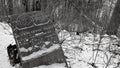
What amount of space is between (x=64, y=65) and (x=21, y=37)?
117 centimetres

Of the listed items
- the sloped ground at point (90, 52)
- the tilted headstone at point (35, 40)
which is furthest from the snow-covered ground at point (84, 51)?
the tilted headstone at point (35, 40)

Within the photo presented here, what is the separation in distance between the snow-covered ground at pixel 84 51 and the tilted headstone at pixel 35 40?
22 cm

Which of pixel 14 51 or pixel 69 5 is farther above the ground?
pixel 69 5

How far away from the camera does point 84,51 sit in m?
4.25

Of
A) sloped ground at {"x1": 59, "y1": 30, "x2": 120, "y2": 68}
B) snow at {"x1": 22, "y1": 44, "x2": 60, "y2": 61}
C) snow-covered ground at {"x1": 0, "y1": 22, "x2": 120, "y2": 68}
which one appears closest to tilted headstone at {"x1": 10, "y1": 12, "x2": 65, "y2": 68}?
snow at {"x1": 22, "y1": 44, "x2": 60, "y2": 61}

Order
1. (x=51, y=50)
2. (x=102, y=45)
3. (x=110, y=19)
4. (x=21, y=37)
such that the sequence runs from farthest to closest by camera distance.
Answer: (x=110, y=19) < (x=102, y=45) < (x=51, y=50) < (x=21, y=37)

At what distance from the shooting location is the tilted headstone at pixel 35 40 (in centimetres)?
276

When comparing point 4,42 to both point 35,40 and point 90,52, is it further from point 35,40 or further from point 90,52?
point 90,52

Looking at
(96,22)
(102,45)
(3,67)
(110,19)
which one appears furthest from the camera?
(110,19)

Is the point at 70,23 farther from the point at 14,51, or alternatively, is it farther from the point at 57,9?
the point at 14,51

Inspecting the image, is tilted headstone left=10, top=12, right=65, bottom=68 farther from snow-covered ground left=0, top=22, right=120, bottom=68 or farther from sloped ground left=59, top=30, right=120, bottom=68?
sloped ground left=59, top=30, right=120, bottom=68

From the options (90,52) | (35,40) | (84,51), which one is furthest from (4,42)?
(90,52)

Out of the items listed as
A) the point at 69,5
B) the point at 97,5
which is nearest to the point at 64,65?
the point at 69,5

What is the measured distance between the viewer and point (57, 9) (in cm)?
535
